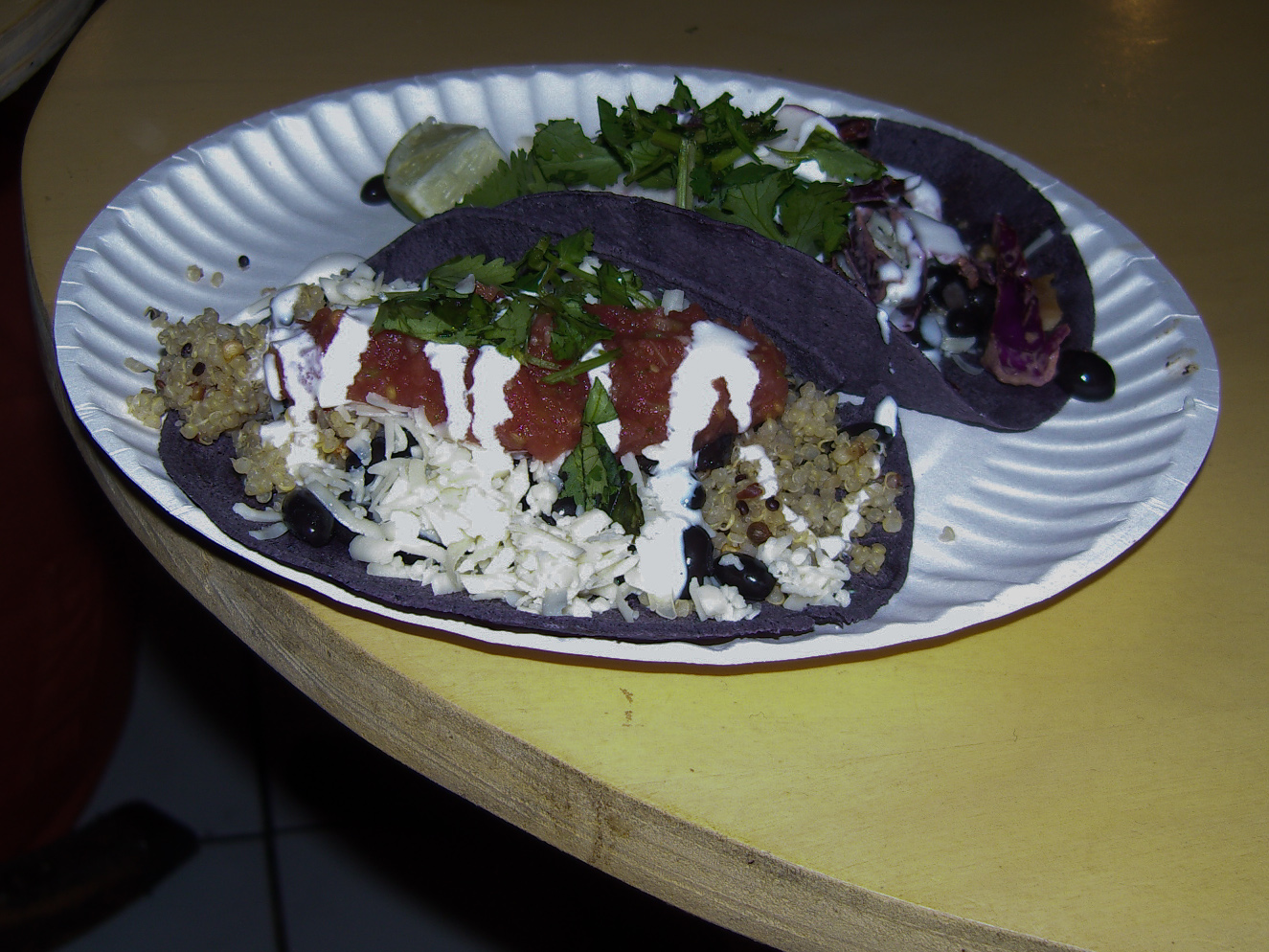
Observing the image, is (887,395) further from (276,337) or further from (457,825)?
(457,825)

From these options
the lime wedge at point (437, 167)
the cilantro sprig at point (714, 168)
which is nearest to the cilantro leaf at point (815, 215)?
the cilantro sprig at point (714, 168)

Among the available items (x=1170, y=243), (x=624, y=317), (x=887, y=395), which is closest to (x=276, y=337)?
(x=624, y=317)

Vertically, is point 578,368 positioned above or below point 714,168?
below

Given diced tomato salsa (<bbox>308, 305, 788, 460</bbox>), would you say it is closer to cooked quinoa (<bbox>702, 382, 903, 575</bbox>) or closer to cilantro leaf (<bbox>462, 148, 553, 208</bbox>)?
cooked quinoa (<bbox>702, 382, 903, 575</bbox>)

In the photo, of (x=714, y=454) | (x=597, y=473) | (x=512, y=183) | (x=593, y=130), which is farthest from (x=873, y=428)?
(x=593, y=130)

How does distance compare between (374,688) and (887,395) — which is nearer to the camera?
(374,688)

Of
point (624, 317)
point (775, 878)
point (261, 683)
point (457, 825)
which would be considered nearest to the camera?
point (775, 878)

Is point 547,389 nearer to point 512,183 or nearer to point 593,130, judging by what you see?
point 512,183

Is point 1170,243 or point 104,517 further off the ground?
point 1170,243
